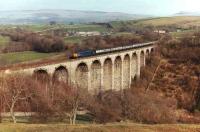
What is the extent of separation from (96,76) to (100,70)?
1416mm

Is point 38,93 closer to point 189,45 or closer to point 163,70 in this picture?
point 163,70

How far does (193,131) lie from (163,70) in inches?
2247

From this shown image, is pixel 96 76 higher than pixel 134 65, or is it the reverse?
pixel 96 76

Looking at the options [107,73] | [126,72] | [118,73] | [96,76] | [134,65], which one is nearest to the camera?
[96,76]

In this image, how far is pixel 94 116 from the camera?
138 ft

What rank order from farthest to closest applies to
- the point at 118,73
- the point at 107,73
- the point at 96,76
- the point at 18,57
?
the point at 18,57 → the point at 118,73 → the point at 107,73 → the point at 96,76

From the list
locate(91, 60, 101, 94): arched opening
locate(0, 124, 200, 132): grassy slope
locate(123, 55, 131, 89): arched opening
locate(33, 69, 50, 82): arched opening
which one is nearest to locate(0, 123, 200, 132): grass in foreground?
locate(0, 124, 200, 132): grassy slope

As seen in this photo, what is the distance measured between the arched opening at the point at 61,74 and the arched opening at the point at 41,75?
2.07 m

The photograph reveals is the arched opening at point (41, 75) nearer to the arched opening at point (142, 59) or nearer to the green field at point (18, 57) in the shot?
the green field at point (18, 57)

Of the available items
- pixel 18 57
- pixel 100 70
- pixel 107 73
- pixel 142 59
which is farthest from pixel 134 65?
pixel 18 57

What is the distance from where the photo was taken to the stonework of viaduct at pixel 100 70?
154 feet

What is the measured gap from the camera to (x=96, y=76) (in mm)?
57625

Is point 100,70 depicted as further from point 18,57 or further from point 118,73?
point 18,57

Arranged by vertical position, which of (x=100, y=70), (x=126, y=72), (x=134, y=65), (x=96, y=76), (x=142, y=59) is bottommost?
(x=126, y=72)
